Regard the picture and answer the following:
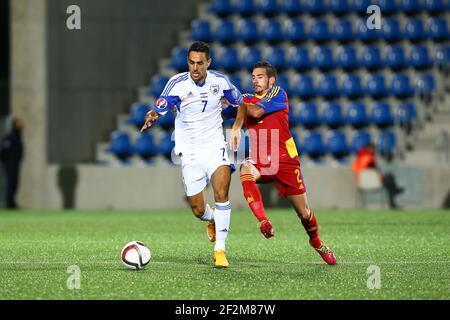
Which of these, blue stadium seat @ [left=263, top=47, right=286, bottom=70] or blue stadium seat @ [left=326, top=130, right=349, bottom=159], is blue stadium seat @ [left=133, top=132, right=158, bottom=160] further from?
blue stadium seat @ [left=326, top=130, right=349, bottom=159]

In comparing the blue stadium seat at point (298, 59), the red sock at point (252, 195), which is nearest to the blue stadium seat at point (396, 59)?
the blue stadium seat at point (298, 59)

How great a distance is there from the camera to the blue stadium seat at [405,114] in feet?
70.2

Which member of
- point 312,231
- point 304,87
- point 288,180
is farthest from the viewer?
point 304,87

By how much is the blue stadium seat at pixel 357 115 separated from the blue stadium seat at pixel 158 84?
12.9ft

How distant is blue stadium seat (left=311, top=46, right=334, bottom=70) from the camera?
22094 millimetres

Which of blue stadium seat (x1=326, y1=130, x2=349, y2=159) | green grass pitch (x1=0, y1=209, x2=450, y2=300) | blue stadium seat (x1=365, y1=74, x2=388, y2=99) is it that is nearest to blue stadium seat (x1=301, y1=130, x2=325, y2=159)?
blue stadium seat (x1=326, y1=130, x2=349, y2=159)

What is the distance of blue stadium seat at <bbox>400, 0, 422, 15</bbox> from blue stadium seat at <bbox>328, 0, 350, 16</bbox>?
1.21m

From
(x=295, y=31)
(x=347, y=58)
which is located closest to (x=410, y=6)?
(x=347, y=58)

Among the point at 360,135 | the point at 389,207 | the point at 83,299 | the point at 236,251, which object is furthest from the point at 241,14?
the point at 83,299

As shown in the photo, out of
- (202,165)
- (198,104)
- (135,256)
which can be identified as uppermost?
(198,104)

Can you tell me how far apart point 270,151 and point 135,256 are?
1.73 meters

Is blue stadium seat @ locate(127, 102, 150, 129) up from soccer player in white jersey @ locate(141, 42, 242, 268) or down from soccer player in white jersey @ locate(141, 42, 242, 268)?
down

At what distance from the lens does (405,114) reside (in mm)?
21516

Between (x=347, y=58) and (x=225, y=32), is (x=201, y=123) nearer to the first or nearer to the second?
(x=347, y=58)
